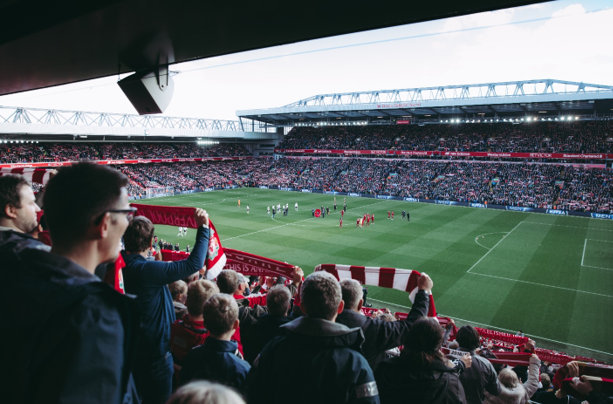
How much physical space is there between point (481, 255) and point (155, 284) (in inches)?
959

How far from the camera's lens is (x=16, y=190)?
3123 mm

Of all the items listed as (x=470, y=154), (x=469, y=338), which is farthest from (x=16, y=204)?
(x=470, y=154)

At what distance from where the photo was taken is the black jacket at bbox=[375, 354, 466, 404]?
2.97 meters

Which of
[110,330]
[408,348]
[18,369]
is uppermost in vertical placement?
[110,330]

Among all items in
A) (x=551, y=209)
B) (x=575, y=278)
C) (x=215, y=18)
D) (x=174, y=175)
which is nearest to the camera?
(x=215, y=18)

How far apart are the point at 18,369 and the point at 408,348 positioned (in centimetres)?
271

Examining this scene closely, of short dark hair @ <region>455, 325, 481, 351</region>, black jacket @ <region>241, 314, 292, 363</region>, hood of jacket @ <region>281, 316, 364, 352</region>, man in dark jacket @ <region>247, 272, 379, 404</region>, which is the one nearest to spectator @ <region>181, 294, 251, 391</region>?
man in dark jacket @ <region>247, 272, 379, 404</region>

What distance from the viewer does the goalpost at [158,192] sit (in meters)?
49.2

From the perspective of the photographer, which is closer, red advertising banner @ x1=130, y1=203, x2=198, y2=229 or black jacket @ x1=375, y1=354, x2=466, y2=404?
black jacket @ x1=375, y1=354, x2=466, y2=404

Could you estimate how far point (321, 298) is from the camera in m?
2.66

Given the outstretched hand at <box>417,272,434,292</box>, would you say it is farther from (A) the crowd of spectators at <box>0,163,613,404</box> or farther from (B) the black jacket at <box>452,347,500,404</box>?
(B) the black jacket at <box>452,347,500,404</box>

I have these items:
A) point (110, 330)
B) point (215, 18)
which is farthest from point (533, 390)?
point (215, 18)

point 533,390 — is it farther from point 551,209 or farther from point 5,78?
point 551,209

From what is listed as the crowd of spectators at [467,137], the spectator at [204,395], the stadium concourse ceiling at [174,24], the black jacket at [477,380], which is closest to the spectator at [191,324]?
the spectator at [204,395]
